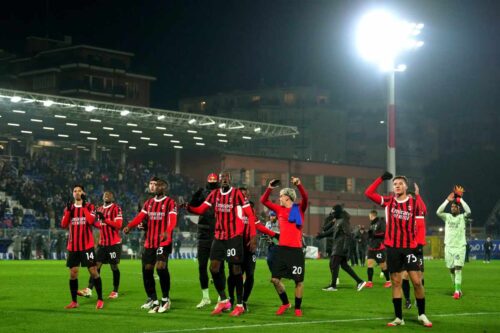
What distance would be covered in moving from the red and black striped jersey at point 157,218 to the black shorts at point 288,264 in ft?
6.95

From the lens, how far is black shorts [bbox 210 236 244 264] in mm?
14523

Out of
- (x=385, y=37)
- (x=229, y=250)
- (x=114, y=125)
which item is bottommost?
(x=229, y=250)

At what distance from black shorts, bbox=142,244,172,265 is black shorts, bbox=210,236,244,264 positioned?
866 mm

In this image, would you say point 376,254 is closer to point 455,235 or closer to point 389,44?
point 455,235

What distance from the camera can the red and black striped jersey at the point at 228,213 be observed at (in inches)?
575

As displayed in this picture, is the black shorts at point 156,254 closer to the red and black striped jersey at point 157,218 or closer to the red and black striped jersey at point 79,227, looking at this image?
the red and black striped jersey at point 157,218

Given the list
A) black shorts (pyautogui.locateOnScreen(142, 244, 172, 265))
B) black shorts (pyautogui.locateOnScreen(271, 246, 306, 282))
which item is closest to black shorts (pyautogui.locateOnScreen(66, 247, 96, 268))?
black shorts (pyautogui.locateOnScreen(142, 244, 172, 265))

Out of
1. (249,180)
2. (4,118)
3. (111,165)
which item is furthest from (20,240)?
(249,180)

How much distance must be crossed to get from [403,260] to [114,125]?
48628mm

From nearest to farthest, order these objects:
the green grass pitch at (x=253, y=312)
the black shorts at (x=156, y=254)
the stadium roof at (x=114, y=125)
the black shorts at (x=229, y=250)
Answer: the green grass pitch at (x=253, y=312)
the black shorts at (x=229, y=250)
the black shorts at (x=156, y=254)
the stadium roof at (x=114, y=125)

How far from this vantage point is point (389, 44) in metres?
39.5

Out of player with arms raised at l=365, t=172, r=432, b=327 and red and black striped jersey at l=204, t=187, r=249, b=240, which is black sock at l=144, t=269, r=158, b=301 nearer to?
red and black striped jersey at l=204, t=187, r=249, b=240

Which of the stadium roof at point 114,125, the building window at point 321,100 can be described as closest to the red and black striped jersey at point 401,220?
the stadium roof at point 114,125

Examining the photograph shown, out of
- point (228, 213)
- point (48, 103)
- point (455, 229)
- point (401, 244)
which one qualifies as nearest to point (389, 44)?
point (455, 229)
